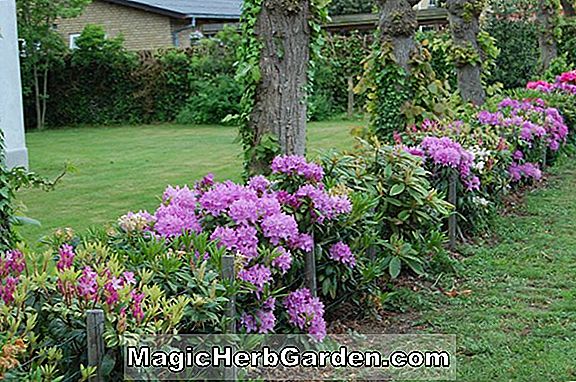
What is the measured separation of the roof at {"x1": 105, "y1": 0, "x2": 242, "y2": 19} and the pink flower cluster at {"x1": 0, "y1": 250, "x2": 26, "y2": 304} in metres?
21.8

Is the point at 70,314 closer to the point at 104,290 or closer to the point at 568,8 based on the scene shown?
the point at 104,290

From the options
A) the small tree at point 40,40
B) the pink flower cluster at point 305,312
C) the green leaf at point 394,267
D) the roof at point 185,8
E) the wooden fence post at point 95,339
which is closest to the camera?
the wooden fence post at point 95,339

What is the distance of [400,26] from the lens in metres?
7.72

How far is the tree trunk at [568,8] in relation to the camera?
1632 centimetres

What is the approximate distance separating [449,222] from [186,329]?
Result: 11.5 feet

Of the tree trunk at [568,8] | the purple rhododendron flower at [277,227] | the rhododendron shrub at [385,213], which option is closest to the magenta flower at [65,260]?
the purple rhododendron flower at [277,227]

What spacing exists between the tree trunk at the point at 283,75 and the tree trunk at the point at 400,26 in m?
2.77

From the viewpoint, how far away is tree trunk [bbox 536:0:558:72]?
46.6 feet

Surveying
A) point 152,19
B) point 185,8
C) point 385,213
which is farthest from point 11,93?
point 185,8

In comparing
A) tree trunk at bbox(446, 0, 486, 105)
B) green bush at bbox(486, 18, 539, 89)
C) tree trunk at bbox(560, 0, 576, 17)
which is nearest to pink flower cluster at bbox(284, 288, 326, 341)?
tree trunk at bbox(446, 0, 486, 105)

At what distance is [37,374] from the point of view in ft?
7.45

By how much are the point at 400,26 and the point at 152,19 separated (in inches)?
717

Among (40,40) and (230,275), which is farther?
(40,40)

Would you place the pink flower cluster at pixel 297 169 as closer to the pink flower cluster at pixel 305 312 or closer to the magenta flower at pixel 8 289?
the pink flower cluster at pixel 305 312
